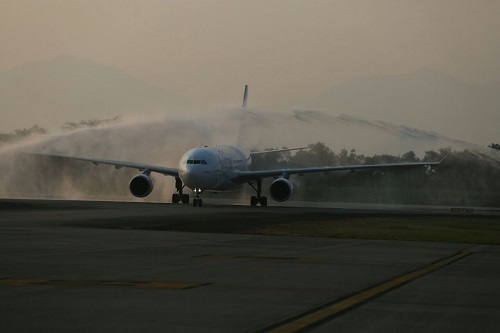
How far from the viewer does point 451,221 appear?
52.2 m

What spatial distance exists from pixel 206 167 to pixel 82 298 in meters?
57.9

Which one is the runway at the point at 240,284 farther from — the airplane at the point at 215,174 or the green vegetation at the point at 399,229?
the airplane at the point at 215,174

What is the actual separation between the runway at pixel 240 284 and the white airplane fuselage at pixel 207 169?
38.9 metres

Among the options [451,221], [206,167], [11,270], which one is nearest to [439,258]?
[11,270]

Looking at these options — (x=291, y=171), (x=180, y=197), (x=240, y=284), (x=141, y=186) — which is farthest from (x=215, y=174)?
(x=240, y=284)

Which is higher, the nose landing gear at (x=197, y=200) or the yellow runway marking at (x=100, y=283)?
the nose landing gear at (x=197, y=200)

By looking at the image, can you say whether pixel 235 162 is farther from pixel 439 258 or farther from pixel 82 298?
pixel 82 298

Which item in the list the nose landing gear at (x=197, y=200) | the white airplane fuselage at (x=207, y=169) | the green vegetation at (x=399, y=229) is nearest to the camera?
the green vegetation at (x=399, y=229)

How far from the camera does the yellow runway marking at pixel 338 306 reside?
13.4m

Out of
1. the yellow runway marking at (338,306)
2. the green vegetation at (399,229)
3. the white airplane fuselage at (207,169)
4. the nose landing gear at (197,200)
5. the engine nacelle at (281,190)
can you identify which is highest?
the white airplane fuselage at (207,169)

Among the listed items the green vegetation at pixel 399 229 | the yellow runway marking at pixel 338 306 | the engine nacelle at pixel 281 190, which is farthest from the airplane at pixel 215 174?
the yellow runway marking at pixel 338 306

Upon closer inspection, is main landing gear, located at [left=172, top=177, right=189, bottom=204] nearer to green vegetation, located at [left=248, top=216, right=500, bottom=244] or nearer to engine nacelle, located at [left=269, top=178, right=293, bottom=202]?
engine nacelle, located at [left=269, top=178, right=293, bottom=202]

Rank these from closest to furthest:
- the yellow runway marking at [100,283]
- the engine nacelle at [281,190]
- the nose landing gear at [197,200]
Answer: the yellow runway marking at [100,283] < the nose landing gear at [197,200] < the engine nacelle at [281,190]

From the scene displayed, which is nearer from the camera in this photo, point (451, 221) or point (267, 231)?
point (267, 231)
